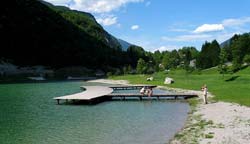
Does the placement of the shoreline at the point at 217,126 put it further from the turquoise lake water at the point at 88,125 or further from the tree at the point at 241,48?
the tree at the point at 241,48

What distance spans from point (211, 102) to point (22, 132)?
29.0 m

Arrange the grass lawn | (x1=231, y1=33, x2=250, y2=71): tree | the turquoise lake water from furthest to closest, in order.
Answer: (x1=231, y1=33, x2=250, y2=71): tree
the grass lawn
the turquoise lake water

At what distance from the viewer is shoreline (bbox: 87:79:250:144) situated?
2734 cm

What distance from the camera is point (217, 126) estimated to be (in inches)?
1303

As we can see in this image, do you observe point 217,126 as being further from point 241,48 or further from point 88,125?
point 241,48

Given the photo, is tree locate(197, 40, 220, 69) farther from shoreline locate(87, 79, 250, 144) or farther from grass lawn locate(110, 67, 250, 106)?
shoreline locate(87, 79, 250, 144)

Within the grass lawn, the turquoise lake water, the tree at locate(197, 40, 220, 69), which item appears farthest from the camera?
the tree at locate(197, 40, 220, 69)

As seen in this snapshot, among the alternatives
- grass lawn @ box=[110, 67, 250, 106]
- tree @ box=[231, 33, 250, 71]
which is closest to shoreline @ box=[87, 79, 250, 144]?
grass lawn @ box=[110, 67, 250, 106]

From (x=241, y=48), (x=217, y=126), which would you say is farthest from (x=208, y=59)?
(x=217, y=126)

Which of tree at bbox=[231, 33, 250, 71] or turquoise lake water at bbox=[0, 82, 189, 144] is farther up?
tree at bbox=[231, 33, 250, 71]

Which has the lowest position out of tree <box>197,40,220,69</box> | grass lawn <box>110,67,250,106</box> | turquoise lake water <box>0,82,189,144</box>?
turquoise lake water <box>0,82,189,144</box>

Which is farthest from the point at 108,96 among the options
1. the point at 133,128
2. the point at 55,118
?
the point at 133,128

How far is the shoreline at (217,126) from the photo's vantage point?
27344 millimetres

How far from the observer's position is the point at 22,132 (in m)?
33.9
